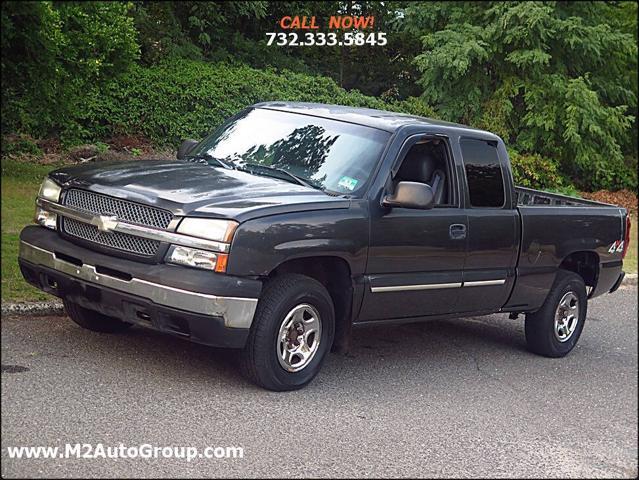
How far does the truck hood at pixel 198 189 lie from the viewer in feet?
21.3

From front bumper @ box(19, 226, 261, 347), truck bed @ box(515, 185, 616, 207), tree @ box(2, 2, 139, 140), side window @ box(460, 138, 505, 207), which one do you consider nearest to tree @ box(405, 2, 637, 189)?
tree @ box(2, 2, 139, 140)

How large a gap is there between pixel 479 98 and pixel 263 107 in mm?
12033

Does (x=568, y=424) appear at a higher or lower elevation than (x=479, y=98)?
lower

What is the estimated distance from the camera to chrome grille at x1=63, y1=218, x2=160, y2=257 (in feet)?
21.4

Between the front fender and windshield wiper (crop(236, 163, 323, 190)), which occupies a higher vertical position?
windshield wiper (crop(236, 163, 323, 190))

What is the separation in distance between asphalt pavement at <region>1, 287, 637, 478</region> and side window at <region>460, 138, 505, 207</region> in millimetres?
1402

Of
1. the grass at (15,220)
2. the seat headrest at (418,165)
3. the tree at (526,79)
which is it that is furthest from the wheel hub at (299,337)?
the tree at (526,79)

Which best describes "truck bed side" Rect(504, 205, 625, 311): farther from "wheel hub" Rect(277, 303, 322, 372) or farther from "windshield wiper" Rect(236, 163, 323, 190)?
"wheel hub" Rect(277, 303, 322, 372)

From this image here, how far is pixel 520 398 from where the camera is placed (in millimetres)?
7594

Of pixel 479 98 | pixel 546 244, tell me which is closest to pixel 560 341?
pixel 546 244

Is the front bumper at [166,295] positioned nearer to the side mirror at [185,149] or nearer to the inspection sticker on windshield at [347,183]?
the inspection sticker on windshield at [347,183]

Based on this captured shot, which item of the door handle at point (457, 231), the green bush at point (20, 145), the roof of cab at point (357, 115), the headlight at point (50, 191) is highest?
the roof of cab at point (357, 115)

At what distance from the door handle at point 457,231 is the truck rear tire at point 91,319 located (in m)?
2.50

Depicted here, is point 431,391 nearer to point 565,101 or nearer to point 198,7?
point 198,7
